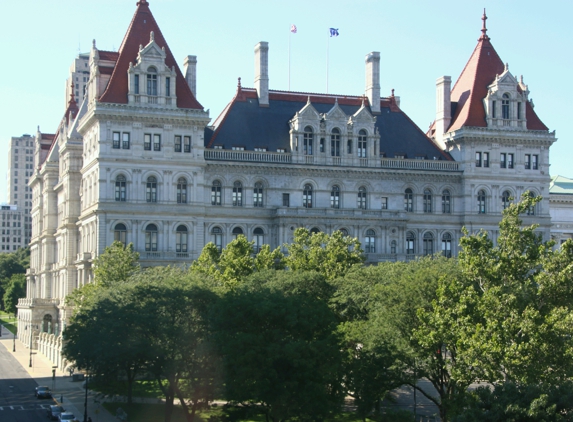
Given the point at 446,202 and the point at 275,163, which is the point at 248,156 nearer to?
the point at 275,163

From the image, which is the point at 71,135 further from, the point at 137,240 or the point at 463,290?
the point at 463,290

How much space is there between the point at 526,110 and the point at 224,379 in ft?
220

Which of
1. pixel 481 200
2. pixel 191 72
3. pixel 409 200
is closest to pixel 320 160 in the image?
pixel 409 200

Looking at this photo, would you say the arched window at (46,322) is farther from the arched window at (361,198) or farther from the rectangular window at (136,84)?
the arched window at (361,198)

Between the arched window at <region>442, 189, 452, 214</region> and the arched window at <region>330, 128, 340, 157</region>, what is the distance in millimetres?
13941

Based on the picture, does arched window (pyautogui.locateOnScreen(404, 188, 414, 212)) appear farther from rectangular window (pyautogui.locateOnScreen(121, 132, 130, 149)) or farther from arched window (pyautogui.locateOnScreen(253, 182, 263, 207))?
rectangular window (pyautogui.locateOnScreen(121, 132, 130, 149))

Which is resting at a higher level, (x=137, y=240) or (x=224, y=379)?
(x=137, y=240)

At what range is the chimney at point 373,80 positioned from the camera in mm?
119250

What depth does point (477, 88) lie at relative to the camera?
4653 inches

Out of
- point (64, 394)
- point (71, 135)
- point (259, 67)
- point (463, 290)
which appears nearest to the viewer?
point (463, 290)

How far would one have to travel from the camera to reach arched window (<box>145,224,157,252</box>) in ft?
342

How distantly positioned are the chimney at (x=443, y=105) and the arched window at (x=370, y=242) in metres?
15.5

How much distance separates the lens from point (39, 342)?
129m

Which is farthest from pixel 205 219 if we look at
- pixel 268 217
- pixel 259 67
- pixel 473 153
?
pixel 473 153
